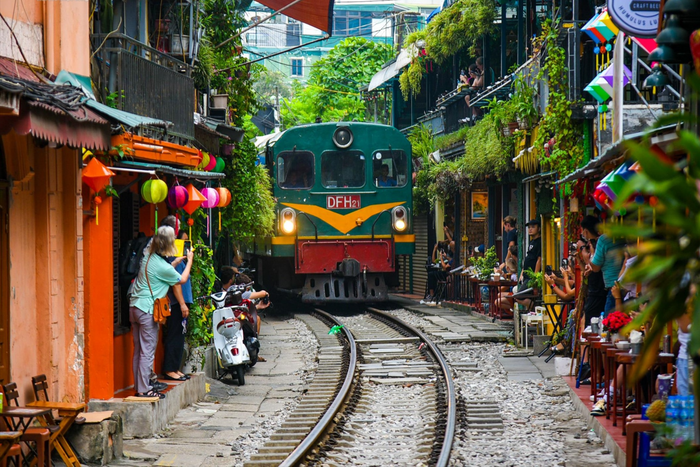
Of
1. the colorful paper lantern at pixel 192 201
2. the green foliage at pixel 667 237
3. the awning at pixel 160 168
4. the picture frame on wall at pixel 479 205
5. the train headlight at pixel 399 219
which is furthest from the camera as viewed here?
the picture frame on wall at pixel 479 205

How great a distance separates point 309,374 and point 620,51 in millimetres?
5401

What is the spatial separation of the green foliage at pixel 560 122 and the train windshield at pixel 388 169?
5490 millimetres

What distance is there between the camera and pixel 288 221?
59.5 feet

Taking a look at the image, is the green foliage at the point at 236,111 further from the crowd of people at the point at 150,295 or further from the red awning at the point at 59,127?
the red awning at the point at 59,127

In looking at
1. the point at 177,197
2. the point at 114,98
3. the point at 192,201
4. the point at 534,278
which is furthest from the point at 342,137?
the point at 114,98

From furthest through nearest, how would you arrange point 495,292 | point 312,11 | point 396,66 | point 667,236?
point 396,66, point 495,292, point 312,11, point 667,236

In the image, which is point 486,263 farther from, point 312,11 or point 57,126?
point 57,126

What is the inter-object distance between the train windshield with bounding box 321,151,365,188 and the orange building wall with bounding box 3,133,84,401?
1129cm

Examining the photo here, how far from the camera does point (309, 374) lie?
39.0 ft

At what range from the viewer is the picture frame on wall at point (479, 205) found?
2196 centimetres

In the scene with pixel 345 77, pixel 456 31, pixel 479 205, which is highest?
pixel 345 77

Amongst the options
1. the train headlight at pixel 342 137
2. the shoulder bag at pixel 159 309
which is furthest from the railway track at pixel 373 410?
the train headlight at pixel 342 137

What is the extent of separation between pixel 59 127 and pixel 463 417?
4.70 metres

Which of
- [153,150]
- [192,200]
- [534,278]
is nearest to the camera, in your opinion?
[153,150]
